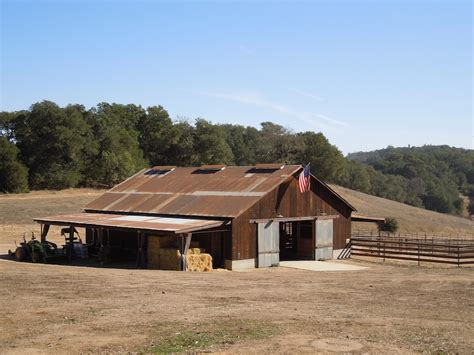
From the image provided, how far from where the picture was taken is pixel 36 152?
6931cm

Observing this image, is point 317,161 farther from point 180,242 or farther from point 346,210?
point 180,242

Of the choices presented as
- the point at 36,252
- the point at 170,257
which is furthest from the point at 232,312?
the point at 36,252

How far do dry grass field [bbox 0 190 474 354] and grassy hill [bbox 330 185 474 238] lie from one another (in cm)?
3832

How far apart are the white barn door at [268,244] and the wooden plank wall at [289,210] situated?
0.35m

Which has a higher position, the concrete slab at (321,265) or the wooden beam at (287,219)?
the wooden beam at (287,219)

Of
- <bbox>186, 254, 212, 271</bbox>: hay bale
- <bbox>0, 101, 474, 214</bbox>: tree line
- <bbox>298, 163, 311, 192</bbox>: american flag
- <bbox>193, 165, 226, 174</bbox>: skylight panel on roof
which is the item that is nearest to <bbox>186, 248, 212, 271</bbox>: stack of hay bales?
<bbox>186, 254, 212, 271</bbox>: hay bale

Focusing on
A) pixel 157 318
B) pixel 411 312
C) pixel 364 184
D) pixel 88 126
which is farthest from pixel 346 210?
pixel 364 184

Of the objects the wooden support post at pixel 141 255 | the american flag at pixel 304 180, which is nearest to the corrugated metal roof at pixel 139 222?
the wooden support post at pixel 141 255

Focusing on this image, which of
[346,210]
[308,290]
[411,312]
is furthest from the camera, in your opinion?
[346,210]

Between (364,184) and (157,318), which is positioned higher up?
(364,184)

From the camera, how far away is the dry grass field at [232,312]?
11602 mm

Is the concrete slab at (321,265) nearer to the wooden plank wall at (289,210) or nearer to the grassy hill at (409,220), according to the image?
the wooden plank wall at (289,210)

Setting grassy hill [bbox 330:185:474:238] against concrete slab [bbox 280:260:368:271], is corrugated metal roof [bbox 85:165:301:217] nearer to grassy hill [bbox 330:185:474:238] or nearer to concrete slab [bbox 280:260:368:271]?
concrete slab [bbox 280:260:368:271]

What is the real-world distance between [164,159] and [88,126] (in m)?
16.5
